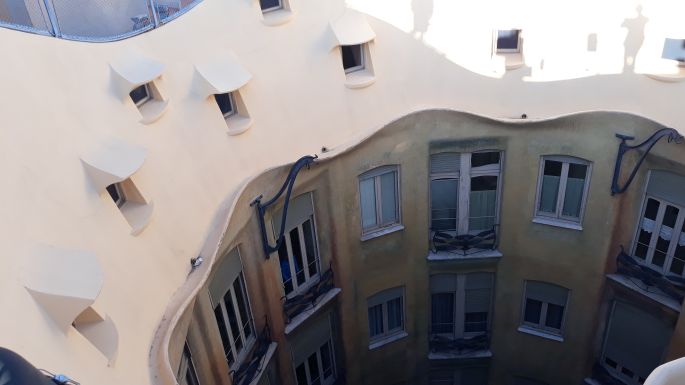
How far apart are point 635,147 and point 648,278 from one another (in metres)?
3.45

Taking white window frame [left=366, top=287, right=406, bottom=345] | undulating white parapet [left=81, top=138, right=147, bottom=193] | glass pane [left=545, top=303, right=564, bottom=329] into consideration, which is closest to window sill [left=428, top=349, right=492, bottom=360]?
white window frame [left=366, top=287, right=406, bottom=345]

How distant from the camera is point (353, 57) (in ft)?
45.2

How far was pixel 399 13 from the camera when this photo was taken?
13195 millimetres

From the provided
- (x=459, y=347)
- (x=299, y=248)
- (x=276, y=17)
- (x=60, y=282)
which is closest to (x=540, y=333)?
(x=459, y=347)

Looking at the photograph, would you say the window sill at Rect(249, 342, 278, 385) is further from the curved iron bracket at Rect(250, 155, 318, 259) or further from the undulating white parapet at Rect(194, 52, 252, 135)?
the undulating white parapet at Rect(194, 52, 252, 135)

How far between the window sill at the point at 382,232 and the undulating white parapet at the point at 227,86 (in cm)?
531

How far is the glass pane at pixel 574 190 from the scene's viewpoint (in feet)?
48.6

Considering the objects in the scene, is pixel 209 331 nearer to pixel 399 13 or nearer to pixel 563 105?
pixel 399 13

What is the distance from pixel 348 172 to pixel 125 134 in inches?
246

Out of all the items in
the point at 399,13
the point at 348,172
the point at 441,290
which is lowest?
the point at 441,290

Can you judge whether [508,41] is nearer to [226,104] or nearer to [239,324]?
[226,104]

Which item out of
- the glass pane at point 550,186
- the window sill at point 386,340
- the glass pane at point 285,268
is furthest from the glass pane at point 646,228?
the glass pane at point 285,268

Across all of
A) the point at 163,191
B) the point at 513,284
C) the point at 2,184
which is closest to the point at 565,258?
the point at 513,284

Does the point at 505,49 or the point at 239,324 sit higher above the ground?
the point at 505,49
